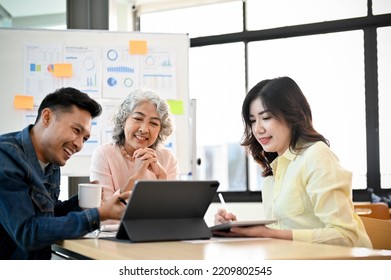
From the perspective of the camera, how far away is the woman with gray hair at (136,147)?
2.51m

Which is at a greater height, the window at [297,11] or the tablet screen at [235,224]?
the window at [297,11]

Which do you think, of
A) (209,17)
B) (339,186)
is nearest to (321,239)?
(339,186)

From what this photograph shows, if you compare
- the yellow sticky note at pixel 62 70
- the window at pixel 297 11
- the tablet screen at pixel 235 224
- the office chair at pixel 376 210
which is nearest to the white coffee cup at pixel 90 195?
the tablet screen at pixel 235 224

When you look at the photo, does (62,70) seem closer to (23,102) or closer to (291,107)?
(23,102)

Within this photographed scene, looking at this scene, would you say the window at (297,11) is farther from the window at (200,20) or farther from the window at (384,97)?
the window at (384,97)

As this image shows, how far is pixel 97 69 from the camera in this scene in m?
3.47

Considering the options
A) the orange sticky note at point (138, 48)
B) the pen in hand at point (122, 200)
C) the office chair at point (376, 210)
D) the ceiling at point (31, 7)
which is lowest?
the office chair at point (376, 210)

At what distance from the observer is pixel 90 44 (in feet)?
11.4

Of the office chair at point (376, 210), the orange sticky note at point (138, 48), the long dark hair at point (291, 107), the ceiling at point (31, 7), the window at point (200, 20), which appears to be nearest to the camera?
the long dark hair at point (291, 107)

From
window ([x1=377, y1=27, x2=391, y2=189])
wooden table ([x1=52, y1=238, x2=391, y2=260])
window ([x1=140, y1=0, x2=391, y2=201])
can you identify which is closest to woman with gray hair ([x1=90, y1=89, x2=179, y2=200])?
wooden table ([x1=52, y1=238, x2=391, y2=260])

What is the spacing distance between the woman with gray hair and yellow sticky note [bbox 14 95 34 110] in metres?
0.87

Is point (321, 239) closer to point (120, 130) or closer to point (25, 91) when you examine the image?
point (120, 130)

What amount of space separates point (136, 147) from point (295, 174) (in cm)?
107

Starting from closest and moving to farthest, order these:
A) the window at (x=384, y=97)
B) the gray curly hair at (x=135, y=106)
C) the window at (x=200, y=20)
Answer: the gray curly hair at (x=135, y=106) → the window at (x=384, y=97) → the window at (x=200, y=20)
